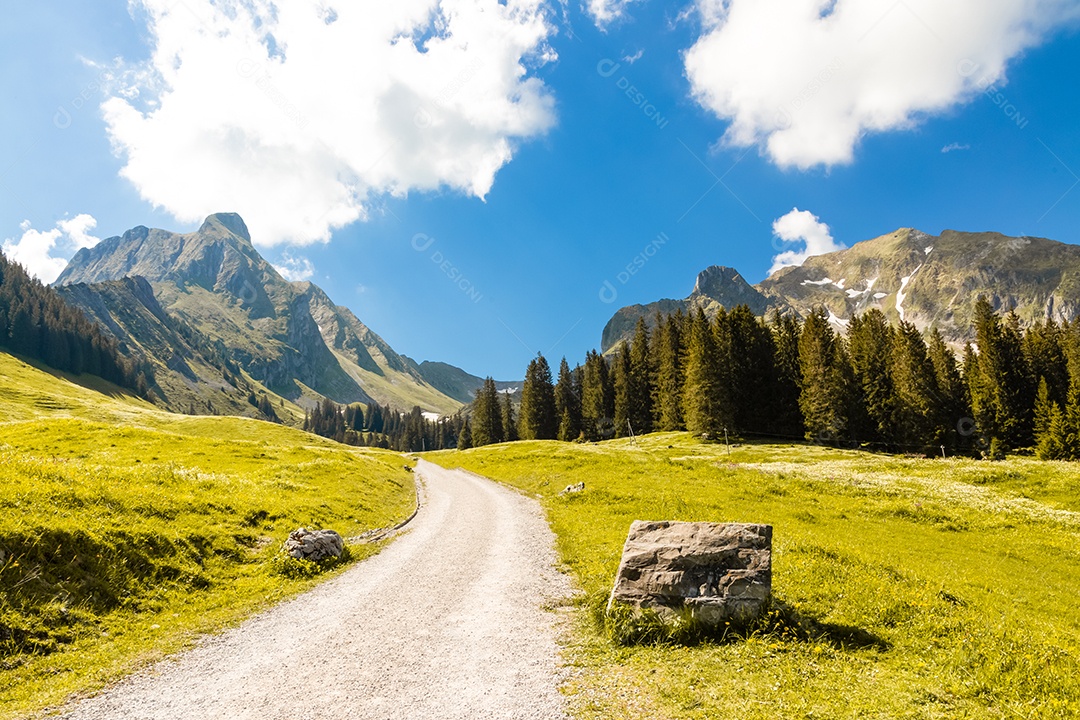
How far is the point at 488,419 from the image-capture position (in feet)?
405

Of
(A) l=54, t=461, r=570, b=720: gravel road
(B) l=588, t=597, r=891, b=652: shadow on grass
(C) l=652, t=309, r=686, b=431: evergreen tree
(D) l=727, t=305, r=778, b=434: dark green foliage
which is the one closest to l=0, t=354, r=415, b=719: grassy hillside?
(A) l=54, t=461, r=570, b=720: gravel road

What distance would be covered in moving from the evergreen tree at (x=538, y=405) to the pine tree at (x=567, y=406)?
180 cm

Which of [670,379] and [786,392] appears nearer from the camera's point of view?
[786,392]

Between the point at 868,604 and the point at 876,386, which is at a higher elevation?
the point at 876,386

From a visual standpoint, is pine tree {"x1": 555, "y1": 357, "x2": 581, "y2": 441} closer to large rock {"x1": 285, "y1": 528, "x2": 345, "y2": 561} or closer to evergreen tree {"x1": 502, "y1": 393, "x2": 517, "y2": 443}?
evergreen tree {"x1": 502, "y1": 393, "x2": 517, "y2": 443}

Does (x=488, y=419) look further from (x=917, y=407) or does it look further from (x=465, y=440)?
(x=917, y=407)

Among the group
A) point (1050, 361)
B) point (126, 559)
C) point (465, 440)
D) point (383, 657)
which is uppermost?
point (1050, 361)

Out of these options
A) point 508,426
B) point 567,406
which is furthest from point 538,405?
point 508,426

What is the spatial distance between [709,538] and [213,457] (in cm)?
4462

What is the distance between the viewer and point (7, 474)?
17.1m

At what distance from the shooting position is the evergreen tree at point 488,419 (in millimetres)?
122188

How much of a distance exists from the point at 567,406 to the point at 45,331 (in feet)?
686

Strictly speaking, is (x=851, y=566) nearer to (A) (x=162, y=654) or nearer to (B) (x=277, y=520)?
(A) (x=162, y=654)

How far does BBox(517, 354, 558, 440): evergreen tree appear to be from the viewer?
114m
